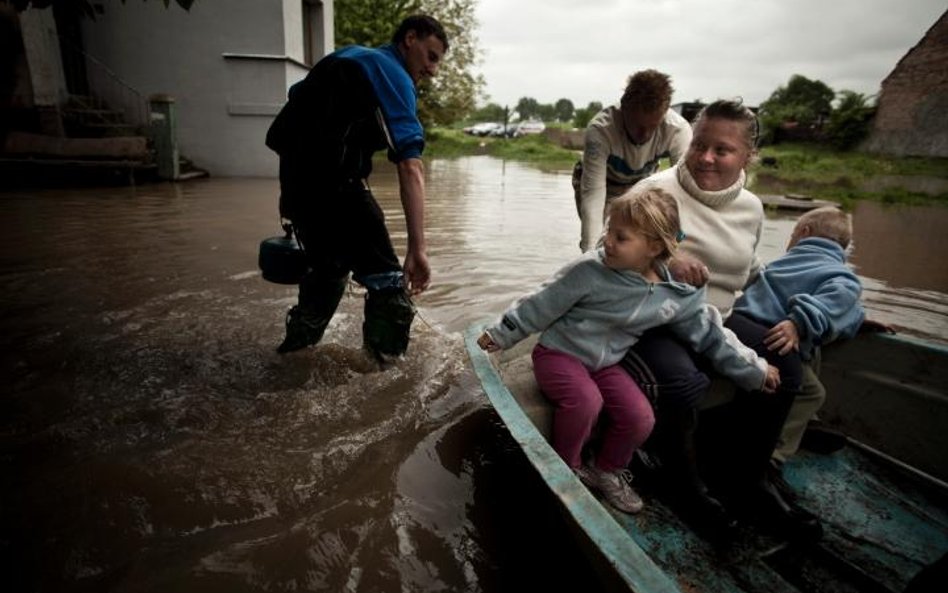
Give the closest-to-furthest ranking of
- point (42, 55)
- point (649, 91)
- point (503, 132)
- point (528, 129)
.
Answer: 1. point (649, 91)
2. point (42, 55)
3. point (503, 132)
4. point (528, 129)

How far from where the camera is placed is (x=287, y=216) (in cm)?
293

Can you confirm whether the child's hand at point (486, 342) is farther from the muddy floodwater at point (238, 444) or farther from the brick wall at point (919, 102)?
the brick wall at point (919, 102)

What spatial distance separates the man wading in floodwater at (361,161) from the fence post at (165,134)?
8.97 meters

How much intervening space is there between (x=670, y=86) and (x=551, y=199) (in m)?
9.43

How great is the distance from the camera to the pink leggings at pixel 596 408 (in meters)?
1.98

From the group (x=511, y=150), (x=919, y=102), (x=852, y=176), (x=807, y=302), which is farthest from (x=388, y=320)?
(x=511, y=150)

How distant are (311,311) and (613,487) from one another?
80.7 inches

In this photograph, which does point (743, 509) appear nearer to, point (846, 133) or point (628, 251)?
point (628, 251)

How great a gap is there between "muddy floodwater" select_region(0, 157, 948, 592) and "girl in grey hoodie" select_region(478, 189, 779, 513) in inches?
13.2

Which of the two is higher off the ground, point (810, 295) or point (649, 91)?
point (649, 91)

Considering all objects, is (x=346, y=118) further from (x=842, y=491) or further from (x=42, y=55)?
(x=42, y=55)

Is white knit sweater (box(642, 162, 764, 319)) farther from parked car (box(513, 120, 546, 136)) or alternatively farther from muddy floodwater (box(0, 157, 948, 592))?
parked car (box(513, 120, 546, 136))

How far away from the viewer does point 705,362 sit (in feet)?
7.34

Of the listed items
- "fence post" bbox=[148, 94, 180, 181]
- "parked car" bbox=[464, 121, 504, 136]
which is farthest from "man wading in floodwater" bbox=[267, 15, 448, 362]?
"parked car" bbox=[464, 121, 504, 136]
